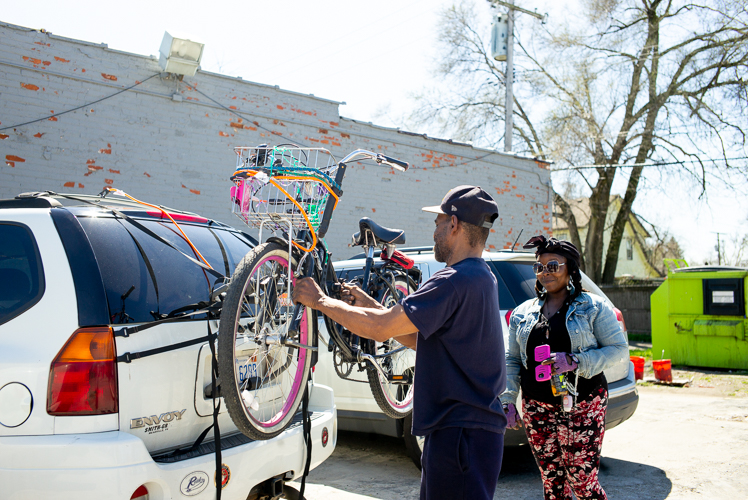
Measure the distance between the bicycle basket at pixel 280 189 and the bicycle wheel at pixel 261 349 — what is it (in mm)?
182

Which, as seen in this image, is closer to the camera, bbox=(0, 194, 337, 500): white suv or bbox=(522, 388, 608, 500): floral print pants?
bbox=(0, 194, 337, 500): white suv

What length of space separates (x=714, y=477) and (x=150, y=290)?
4.98 meters

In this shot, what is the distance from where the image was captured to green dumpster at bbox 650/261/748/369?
1059 cm

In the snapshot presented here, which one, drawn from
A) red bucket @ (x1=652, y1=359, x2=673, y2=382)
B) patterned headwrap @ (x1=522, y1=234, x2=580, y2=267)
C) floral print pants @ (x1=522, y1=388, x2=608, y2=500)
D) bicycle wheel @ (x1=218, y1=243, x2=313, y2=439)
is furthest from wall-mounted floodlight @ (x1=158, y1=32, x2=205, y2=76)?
red bucket @ (x1=652, y1=359, x2=673, y2=382)

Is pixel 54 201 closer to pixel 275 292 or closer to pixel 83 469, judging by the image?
pixel 275 292

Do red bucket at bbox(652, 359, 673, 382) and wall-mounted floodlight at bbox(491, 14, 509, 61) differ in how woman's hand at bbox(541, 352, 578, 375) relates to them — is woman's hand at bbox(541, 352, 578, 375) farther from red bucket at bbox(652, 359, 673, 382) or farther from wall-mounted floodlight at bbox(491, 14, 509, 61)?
wall-mounted floodlight at bbox(491, 14, 509, 61)

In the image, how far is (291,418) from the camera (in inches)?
122

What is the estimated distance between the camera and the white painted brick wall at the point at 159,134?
7977 mm

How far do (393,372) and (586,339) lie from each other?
1.53 meters

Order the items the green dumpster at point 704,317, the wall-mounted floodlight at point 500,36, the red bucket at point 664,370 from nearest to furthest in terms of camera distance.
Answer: the red bucket at point 664,370 < the green dumpster at point 704,317 < the wall-mounted floodlight at point 500,36

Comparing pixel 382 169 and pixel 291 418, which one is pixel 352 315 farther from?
pixel 382 169

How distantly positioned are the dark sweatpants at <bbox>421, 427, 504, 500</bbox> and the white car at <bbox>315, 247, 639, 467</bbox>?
229 centimetres

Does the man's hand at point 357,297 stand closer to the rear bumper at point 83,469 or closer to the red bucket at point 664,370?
the rear bumper at point 83,469

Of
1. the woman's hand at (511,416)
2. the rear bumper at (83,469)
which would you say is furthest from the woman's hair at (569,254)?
the rear bumper at (83,469)
